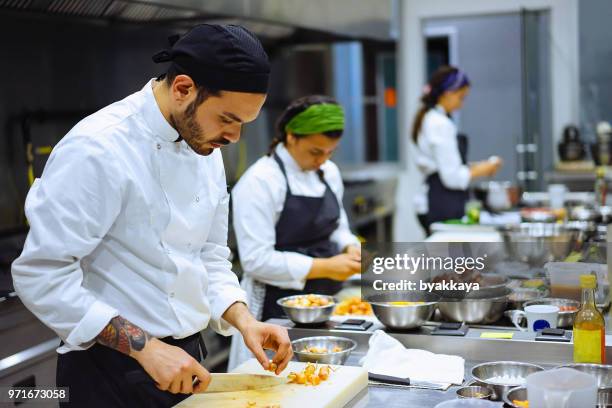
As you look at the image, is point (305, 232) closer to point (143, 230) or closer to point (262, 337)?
point (262, 337)

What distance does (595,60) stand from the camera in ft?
21.0

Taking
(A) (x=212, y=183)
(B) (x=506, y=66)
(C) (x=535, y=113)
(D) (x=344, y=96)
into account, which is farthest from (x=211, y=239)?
(B) (x=506, y=66)

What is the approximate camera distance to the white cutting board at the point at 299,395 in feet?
5.78

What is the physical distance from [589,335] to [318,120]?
1327 millimetres

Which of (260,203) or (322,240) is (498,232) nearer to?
(322,240)

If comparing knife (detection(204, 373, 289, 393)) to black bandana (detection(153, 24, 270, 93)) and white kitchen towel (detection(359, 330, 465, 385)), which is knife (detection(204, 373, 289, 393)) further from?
black bandana (detection(153, 24, 270, 93))

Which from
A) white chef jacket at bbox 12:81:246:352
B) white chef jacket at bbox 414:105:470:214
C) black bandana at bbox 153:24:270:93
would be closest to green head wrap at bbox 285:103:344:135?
white chef jacket at bbox 12:81:246:352

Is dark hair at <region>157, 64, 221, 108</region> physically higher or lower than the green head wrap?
higher

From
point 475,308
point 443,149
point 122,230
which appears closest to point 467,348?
point 475,308

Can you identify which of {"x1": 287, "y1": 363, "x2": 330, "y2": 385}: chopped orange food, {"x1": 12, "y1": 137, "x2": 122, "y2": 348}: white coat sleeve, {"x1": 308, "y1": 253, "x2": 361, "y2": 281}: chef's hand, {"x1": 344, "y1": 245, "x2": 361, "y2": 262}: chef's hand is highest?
{"x1": 12, "y1": 137, "x2": 122, "y2": 348}: white coat sleeve

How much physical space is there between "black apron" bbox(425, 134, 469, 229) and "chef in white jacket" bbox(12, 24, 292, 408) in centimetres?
335

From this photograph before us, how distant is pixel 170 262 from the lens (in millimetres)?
1797

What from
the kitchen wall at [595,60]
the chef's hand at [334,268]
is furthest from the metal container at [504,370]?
the kitchen wall at [595,60]

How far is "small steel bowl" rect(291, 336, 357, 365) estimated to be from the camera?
6.88ft
